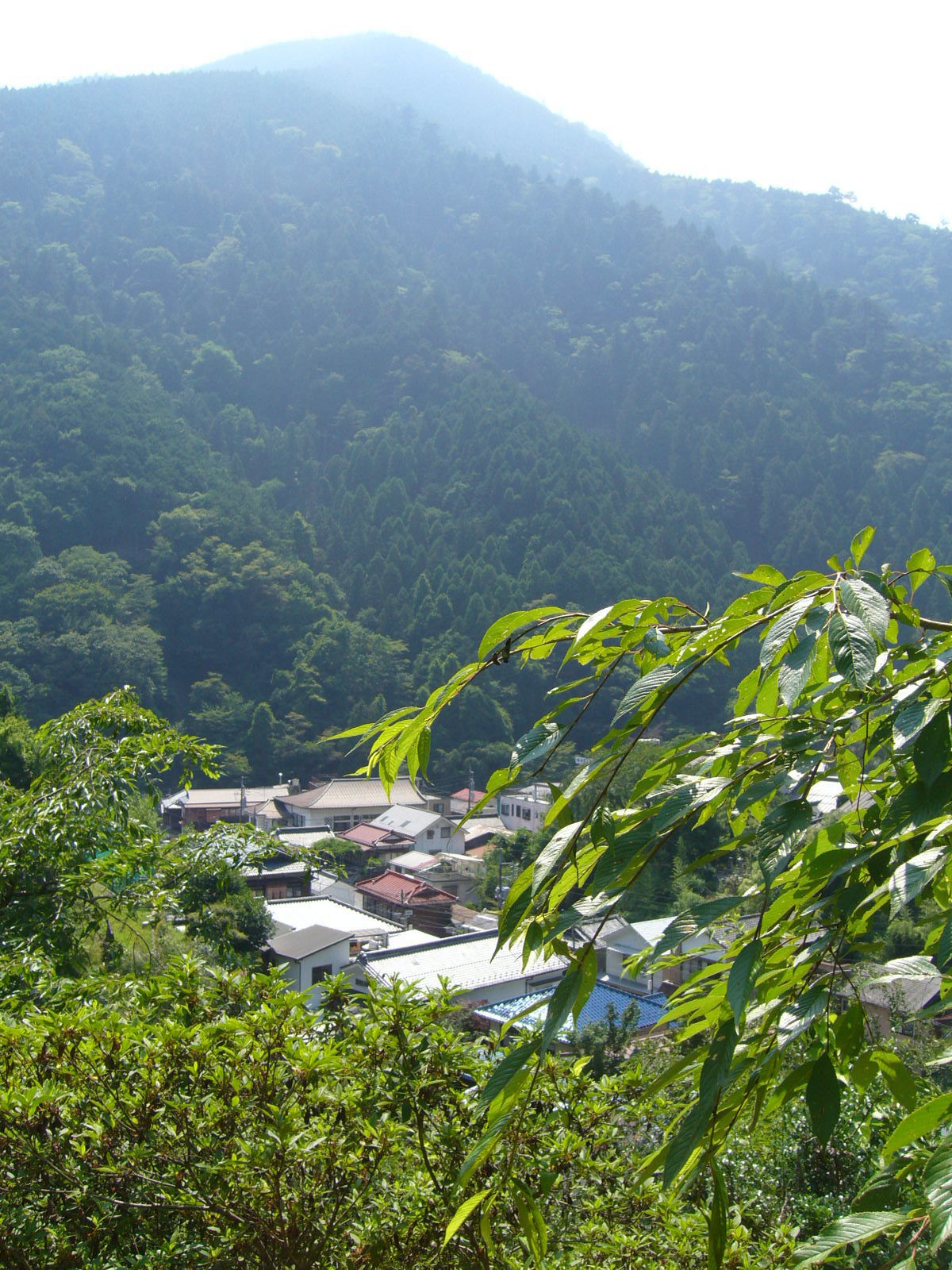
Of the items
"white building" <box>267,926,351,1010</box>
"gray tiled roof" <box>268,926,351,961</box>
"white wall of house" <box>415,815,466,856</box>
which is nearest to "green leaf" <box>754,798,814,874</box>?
"white building" <box>267,926,351,1010</box>

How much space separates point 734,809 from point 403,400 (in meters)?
65.4

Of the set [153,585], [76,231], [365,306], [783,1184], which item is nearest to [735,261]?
[365,306]

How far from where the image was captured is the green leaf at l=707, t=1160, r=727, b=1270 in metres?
0.89

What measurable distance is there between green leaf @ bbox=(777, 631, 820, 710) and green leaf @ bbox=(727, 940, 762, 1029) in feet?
0.62

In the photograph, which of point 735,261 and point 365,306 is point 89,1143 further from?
point 735,261

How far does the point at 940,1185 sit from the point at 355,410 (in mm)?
66691

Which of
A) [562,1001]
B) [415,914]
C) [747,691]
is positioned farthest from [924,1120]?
[415,914]

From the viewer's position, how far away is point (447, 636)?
43812 millimetres

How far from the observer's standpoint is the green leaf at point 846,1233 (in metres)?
0.73

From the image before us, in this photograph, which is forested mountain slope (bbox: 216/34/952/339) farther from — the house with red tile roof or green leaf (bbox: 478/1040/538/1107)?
green leaf (bbox: 478/1040/538/1107)

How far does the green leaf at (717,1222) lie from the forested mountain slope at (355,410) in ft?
121

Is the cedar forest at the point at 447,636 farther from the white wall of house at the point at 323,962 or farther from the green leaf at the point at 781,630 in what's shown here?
the white wall of house at the point at 323,962

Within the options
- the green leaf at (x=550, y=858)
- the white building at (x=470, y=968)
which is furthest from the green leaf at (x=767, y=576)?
the white building at (x=470, y=968)

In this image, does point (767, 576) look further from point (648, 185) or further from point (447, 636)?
point (648, 185)
